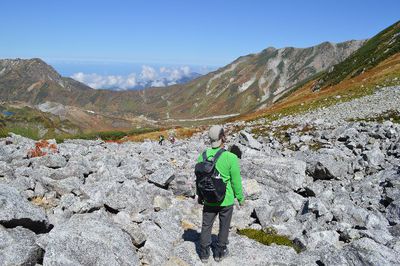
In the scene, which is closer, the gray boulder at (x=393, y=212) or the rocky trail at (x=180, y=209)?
the rocky trail at (x=180, y=209)

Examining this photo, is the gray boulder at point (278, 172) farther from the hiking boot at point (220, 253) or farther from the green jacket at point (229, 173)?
the green jacket at point (229, 173)

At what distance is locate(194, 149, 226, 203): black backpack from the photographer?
409 inches

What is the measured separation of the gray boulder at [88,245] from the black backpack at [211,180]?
2.70 meters

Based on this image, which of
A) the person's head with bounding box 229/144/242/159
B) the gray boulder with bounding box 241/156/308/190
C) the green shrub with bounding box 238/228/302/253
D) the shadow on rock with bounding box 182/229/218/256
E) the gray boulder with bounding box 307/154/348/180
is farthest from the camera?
the person's head with bounding box 229/144/242/159

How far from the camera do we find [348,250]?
10.3 meters

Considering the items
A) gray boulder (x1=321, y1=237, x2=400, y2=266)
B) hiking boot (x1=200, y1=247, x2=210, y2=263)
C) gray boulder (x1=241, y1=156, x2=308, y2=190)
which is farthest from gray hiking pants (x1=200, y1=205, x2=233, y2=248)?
gray boulder (x1=241, y1=156, x2=308, y2=190)

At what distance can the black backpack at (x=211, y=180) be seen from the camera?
10.4m

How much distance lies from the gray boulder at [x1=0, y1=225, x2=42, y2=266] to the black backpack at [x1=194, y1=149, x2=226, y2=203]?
14.5 feet

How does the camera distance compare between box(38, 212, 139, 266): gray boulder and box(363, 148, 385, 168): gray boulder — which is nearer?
box(38, 212, 139, 266): gray boulder

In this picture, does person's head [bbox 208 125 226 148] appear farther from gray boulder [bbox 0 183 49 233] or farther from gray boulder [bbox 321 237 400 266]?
gray boulder [bbox 0 183 49 233]

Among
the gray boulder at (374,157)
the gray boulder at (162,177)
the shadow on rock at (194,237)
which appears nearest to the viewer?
the shadow on rock at (194,237)

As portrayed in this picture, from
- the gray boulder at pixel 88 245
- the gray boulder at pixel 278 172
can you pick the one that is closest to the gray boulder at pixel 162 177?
the gray boulder at pixel 278 172

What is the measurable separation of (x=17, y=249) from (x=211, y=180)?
4.98 metres

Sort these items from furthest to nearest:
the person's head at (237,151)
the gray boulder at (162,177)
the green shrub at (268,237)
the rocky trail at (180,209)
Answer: the person's head at (237,151) < the gray boulder at (162,177) < the green shrub at (268,237) < the rocky trail at (180,209)
